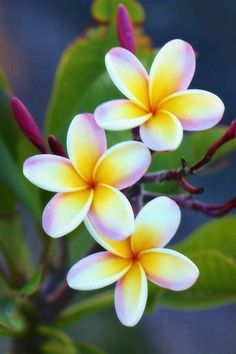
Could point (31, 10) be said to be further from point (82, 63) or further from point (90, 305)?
point (90, 305)

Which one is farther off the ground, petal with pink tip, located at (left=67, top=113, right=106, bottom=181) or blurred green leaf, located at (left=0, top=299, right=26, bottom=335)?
petal with pink tip, located at (left=67, top=113, right=106, bottom=181)

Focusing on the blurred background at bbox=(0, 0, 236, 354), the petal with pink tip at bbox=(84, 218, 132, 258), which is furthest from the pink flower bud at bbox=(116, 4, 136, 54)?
the blurred background at bbox=(0, 0, 236, 354)

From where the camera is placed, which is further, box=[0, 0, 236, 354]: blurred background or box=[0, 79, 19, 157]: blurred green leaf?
box=[0, 0, 236, 354]: blurred background

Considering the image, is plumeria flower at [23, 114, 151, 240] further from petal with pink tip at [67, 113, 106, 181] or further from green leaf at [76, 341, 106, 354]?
green leaf at [76, 341, 106, 354]

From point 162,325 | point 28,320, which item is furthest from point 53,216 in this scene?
point 162,325

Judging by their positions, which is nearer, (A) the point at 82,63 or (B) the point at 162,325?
(A) the point at 82,63

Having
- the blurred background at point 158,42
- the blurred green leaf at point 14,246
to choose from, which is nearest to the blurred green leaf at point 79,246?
the blurred green leaf at point 14,246

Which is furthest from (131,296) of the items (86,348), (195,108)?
(86,348)

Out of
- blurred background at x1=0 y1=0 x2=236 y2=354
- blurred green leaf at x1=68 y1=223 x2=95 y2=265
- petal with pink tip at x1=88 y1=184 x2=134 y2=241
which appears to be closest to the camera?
petal with pink tip at x1=88 y1=184 x2=134 y2=241
